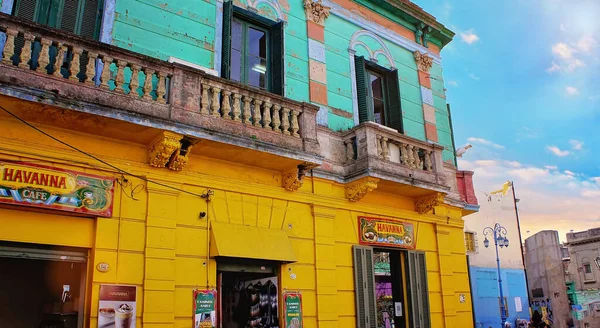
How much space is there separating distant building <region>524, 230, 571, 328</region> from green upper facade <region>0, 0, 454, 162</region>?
26.3 meters

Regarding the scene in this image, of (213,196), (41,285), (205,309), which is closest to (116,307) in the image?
(205,309)

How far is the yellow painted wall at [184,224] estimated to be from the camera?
717cm

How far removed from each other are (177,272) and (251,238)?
142cm

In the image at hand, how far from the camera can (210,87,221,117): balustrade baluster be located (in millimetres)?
8430

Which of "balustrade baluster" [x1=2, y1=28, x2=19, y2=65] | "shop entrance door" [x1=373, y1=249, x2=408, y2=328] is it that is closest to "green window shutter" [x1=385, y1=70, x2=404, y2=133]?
"shop entrance door" [x1=373, y1=249, x2=408, y2=328]

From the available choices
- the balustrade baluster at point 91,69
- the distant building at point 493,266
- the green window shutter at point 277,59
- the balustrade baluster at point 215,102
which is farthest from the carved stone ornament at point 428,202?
the distant building at point 493,266

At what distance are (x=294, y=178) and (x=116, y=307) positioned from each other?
3.88 metres

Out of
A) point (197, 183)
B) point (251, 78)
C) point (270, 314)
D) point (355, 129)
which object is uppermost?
point (251, 78)

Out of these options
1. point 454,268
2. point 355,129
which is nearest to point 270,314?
point 355,129

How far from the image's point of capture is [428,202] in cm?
1170

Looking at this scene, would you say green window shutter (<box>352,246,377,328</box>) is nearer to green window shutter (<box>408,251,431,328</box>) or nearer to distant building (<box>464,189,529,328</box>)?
green window shutter (<box>408,251,431,328</box>)

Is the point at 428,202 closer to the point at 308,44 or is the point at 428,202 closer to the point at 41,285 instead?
the point at 308,44

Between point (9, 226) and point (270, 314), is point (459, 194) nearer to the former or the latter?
point (270, 314)

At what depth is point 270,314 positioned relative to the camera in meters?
9.05
